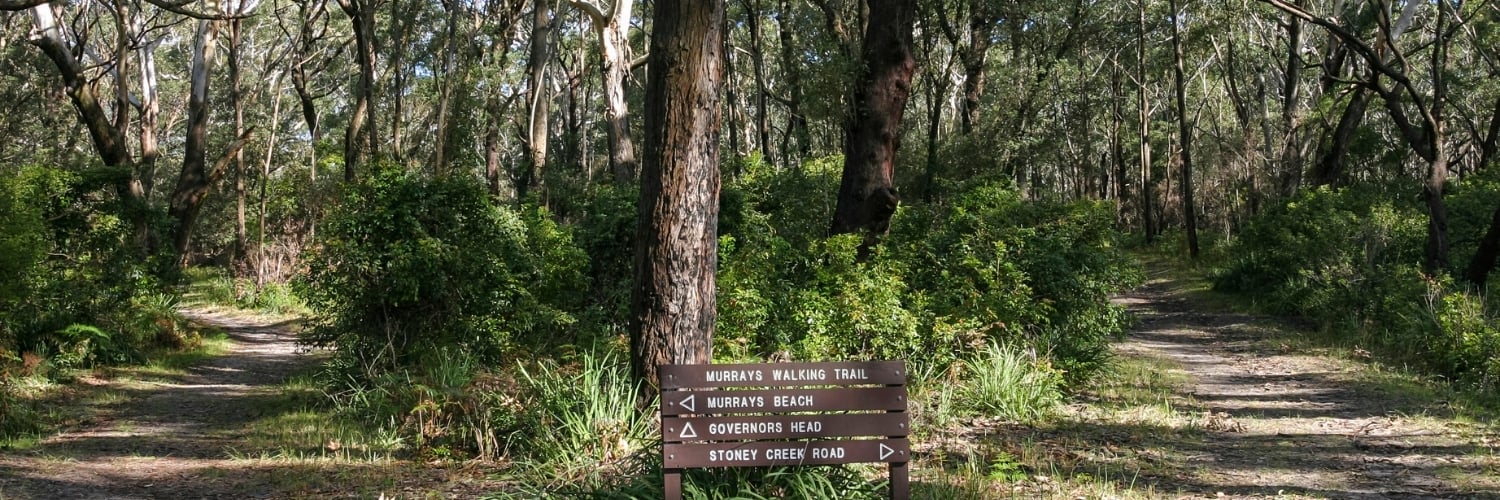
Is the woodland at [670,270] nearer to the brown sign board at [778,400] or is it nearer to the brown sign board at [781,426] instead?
the brown sign board at [781,426]

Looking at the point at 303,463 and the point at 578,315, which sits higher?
the point at 578,315

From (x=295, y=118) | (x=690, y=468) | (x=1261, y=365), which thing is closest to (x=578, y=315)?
(x=690, y=468)

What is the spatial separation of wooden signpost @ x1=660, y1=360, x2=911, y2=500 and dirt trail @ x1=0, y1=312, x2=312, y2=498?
3.38 metres

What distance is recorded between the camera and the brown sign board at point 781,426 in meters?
5.23

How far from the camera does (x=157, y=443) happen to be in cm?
897

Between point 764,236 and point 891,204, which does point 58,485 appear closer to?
point 764,236

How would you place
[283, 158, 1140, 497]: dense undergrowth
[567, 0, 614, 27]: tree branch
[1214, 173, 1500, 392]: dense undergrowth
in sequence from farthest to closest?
[567, 0, 614, 27]: tree branch, [1214, 173, 1500, 392]: dense undergrowth, [283, 158, 1140, 497]: dense undergrowth

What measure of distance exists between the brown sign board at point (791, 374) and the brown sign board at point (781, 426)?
0.50 feet

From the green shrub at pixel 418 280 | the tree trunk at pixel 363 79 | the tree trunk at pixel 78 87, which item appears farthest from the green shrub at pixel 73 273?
the tree trunk at pixel 363 79

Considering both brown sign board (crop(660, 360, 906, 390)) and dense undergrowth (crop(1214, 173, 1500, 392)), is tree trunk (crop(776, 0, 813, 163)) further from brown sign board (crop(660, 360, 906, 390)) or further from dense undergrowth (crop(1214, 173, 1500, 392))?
brown sign board (crop(660, 360, 906, 390))

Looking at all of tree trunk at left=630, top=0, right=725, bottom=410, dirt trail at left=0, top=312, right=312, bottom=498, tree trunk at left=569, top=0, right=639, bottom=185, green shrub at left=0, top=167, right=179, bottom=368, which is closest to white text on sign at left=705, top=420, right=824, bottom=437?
tree trunk at left=630, top=0, right=725, bottom=410

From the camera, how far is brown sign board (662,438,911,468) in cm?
519

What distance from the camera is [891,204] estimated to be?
13000mm

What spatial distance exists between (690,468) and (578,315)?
5718 millimetres
